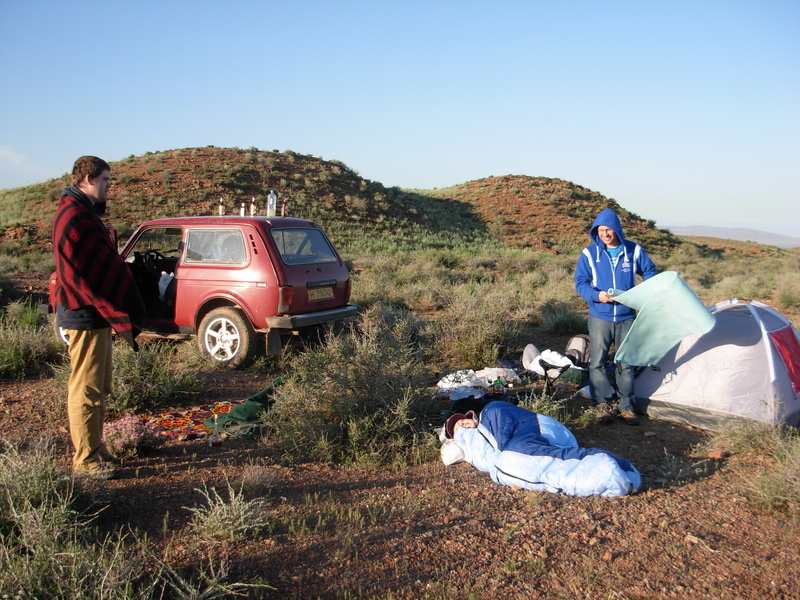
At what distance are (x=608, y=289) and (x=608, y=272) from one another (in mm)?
159

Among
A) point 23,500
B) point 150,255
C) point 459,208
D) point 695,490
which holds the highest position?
point 459,208

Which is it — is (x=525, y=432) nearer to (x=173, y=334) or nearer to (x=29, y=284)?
(x=173, y=334)

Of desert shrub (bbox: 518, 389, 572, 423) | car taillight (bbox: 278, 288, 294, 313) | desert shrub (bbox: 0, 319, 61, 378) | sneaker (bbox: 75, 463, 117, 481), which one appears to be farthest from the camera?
car taillight (bbox: 278, 288, 294, 313)

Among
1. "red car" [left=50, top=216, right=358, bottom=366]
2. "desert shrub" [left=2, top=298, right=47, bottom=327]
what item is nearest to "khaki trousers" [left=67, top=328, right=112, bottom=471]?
"red car" [left=50, top=216, right=358, bottom=366]

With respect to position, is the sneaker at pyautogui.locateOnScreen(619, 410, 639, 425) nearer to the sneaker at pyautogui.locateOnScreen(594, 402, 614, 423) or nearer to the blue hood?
the sneaker at pyautogui.locateOnScreen(594, 402, 614, 423)

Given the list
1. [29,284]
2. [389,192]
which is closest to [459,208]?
[389,192]

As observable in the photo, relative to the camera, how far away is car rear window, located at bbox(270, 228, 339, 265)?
6.47 metres

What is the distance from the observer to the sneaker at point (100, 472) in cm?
343

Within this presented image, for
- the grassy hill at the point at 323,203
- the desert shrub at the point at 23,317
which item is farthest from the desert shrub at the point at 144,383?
the grassy hill at the point at 323,203

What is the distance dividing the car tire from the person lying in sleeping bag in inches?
110

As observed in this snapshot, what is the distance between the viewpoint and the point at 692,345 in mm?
5301

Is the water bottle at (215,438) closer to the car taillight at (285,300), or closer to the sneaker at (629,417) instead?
the car taillight at (285,300)

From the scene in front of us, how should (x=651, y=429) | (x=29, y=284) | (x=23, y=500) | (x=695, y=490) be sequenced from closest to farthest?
(x=23, y=500) → (x=695, y=490) → (x=651, y=429) → (x=29, y=284)

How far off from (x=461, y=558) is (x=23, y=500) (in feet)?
7.38
